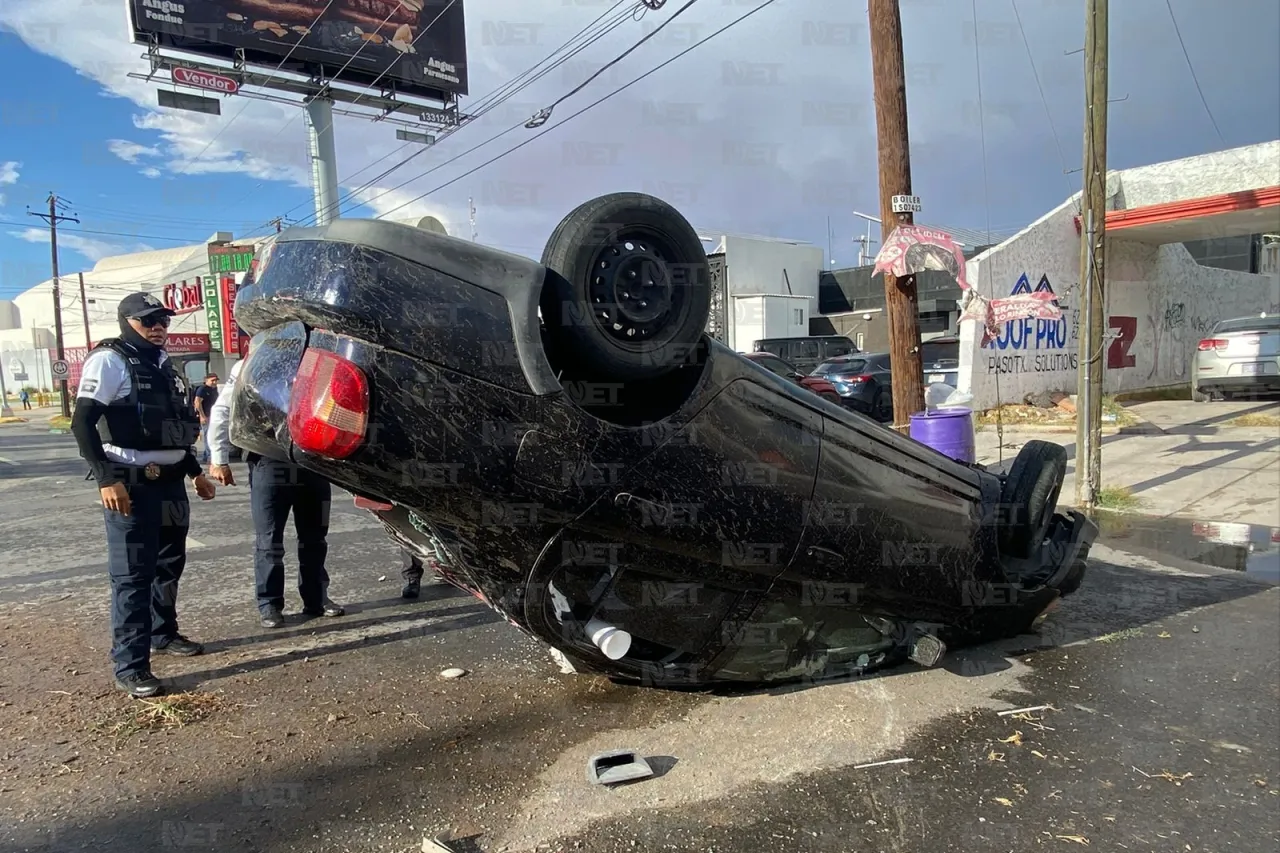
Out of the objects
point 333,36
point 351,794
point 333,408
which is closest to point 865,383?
point 351,794

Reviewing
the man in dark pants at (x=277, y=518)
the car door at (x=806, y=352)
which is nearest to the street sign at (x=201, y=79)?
the car door at (x=806, y=352)

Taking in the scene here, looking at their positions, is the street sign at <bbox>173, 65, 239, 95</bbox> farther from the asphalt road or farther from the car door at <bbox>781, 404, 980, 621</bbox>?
the car door at <bbox>781, 404, 980, 621</bbox>

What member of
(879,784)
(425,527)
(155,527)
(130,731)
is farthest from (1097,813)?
(155,527)

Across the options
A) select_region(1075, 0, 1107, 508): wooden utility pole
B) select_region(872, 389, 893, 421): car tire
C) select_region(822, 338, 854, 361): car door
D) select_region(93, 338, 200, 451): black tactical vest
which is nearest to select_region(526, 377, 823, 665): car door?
select_region(93, 338, 200, 451): black tactical vest

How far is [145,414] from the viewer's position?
361 centimetres

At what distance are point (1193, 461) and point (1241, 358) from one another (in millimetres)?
4655

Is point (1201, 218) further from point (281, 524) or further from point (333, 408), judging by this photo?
point (333, 408)

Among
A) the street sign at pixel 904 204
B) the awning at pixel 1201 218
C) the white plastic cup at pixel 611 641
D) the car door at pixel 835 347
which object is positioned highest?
the awning at pixel 1201 218

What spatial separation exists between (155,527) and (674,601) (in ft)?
8.40

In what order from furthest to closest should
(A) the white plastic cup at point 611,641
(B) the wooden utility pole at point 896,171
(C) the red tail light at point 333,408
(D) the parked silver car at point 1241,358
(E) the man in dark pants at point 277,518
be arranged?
1. (D) the parked silver car at point 1241,358
2. (B) the wooden utility pole at point 896,171
3. (E) the man in dark pants at point 277,518
4. (A) the white plastic cup at point 611,641
5. (C) the red tail light at point 333,408

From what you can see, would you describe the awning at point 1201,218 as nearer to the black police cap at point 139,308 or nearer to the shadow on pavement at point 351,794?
the shadow on pavement at point 351,794

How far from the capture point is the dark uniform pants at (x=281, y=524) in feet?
14.7

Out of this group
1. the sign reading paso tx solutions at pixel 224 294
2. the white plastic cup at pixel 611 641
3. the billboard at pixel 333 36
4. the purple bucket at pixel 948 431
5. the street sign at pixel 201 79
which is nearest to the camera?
the white plastic cup at pixel 611 641

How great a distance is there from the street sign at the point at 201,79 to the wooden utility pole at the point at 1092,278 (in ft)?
93.0
